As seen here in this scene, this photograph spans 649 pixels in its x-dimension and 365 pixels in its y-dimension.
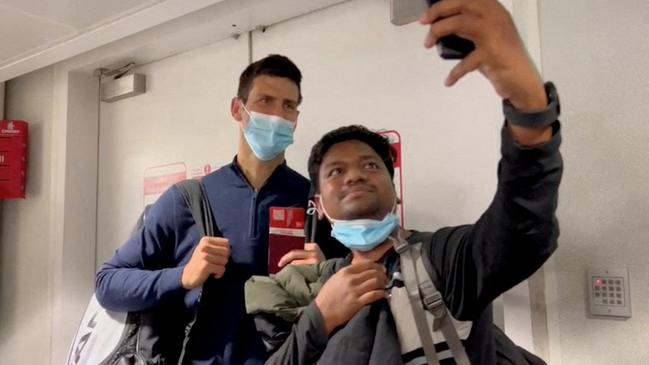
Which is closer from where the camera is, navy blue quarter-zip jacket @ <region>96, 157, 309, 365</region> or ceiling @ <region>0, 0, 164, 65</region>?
navy blue quarter-zip jacket @ <region>96, 157, 309, 365</region>

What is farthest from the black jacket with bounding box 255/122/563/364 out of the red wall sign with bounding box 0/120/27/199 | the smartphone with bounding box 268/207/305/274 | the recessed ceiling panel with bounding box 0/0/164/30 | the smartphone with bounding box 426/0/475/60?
the red wall sign with bounding box 0/120/27/199

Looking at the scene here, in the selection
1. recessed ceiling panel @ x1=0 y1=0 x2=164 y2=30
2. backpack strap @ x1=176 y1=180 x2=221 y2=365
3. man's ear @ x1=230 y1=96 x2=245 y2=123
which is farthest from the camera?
recessed ceiling panel @ x1=0 y1=0 x2=164 y2=30

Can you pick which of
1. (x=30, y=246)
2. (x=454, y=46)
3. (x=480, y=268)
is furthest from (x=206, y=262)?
(x=30, y=246)

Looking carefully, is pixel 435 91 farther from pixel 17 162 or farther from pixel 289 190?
pixel 17 162

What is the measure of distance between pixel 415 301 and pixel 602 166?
0.58 m

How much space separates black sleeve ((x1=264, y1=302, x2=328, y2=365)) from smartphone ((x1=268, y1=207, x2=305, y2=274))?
1.01ft

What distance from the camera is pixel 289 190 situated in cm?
126

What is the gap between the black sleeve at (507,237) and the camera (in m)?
→ 0.63

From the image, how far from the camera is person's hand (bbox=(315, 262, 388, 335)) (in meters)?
0.83

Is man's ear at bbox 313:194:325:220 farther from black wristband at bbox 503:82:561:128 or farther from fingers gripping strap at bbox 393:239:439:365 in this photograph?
black wristband at bbox 503:82:561:128

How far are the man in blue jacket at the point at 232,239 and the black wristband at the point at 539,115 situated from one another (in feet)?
2.09

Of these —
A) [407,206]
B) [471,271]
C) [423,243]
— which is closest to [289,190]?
[407,206]

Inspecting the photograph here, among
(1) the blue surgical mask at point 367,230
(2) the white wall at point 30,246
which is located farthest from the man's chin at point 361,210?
(2) the white wall at point 30,246

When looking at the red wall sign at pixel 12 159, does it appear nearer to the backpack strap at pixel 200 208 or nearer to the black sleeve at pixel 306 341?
the backpack strap at pixel 200 208
